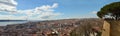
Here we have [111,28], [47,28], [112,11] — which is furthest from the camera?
[47,28]

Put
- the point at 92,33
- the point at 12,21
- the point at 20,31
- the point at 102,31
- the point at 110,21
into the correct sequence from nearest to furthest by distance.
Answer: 1. the point at 110,21
2. the point at 102,31
3. the point at 92,33
4. the point at 12,21
5. the point at 20,31

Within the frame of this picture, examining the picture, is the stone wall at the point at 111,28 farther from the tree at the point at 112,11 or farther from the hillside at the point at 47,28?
the hillside at the point at 47,28

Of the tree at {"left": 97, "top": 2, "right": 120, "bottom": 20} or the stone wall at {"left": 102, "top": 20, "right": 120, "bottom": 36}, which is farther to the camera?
the tree at {"left": 97, "top": 2, "right": 120, "bottom": 20}

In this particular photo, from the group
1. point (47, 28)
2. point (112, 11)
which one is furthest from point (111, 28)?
point (47, 28)

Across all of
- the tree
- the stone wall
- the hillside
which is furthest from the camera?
the hillside

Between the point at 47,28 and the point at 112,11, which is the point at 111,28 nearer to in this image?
the point at 112,11

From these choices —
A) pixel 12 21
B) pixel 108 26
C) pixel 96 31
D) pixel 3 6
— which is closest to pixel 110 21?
pixel 108 26

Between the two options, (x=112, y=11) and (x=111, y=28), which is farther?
(x=112, y=11)

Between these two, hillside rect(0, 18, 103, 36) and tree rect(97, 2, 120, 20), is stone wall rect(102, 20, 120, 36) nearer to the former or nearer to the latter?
tree rect(97, 2, 120, 20)

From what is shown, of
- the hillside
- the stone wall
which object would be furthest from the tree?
the hillside

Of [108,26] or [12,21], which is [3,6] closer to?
[12,21]

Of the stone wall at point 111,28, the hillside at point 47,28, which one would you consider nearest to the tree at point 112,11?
the stone wall at point 111,28
